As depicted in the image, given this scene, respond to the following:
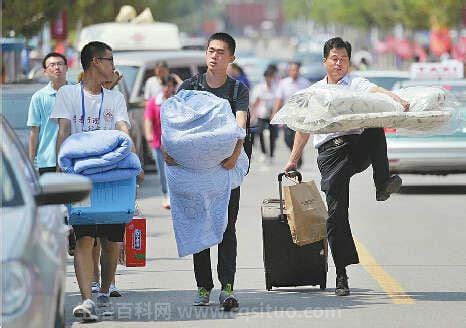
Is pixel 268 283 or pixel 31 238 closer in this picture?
pixel 31 238

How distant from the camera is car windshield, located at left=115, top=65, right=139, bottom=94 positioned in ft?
84.6

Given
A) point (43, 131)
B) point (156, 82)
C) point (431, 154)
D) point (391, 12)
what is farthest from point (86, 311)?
point (391, 12)

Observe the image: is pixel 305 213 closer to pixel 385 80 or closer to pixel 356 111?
pixel 356 111

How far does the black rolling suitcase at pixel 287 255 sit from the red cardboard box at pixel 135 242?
0.89 meters

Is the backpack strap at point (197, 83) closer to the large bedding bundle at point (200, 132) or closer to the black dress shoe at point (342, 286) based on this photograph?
the large bedding bundle at point (200, 132)

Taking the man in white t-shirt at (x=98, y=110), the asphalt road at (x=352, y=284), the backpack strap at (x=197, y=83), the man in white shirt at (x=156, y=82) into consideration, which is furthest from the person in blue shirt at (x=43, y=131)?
the man in white shirt at (x=156, y=82)

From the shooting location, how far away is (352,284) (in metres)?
12.0

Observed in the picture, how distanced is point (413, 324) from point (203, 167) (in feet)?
5.70

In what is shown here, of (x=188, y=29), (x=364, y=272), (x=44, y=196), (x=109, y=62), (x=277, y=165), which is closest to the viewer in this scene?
(x=44, y=196)

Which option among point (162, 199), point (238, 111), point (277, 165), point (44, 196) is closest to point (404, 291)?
point (238, 111)

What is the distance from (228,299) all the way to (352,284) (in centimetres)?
182

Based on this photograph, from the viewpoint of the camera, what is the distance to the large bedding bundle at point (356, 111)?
35.3 ft

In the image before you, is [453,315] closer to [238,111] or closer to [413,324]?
[413,324]

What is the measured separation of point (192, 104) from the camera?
1033 centimetres
